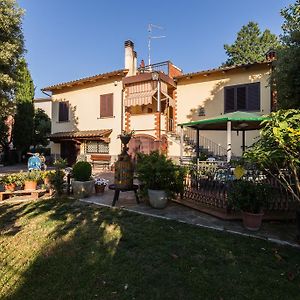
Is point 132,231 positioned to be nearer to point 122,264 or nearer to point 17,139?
point 122,264

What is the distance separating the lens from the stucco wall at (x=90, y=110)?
695 inches

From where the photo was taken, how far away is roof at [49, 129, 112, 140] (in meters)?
17.5

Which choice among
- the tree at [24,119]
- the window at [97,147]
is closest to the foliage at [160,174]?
the window at [97,147]

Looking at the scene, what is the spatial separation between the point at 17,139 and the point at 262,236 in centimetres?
2467

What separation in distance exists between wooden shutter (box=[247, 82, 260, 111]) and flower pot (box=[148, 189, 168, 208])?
9.61 meters

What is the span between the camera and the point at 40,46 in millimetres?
12312

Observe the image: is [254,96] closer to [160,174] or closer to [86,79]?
[160,174]

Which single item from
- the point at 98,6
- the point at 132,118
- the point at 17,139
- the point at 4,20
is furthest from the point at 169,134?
the point at 17,139

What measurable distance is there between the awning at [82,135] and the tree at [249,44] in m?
20.0

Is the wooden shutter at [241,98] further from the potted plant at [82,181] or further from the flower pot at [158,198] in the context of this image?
the potted plant at [82,181]

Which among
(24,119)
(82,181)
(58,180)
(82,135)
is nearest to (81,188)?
(82,181)

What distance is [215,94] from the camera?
1500 cm

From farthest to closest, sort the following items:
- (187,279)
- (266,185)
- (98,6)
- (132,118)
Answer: (132,118) < (98,6) < (266,185) < (187,279)

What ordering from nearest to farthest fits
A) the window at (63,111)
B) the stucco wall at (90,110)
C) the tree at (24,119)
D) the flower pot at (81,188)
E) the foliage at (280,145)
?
the foliage at (280,145)
the flower pot at (81,188)
the stucco wall at (90,110)
the window at (63,111)
the tree at (24,119)
